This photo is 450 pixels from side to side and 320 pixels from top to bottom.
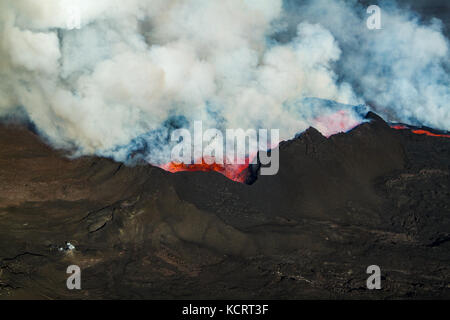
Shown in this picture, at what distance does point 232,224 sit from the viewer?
Answer: 1539 centimetres

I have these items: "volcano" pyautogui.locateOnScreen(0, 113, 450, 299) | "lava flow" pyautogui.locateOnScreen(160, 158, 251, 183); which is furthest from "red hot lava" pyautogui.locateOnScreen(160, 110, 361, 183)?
"volcano" pyautogui.locateOnScreen(0, 113, 450, 299)

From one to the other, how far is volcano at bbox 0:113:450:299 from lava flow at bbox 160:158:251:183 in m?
0.10

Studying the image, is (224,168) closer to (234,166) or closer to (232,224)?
(234,166)

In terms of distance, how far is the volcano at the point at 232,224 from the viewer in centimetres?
1265

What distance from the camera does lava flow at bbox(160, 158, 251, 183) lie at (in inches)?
755

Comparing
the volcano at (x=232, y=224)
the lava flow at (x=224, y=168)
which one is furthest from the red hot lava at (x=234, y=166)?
the volcano at (x=232, y=224)

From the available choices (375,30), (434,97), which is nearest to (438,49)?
(375,30)

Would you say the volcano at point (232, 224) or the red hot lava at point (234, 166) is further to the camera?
the red hot lava at point (234, 166)

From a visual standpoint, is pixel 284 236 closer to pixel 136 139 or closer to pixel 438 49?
pixel 136 139

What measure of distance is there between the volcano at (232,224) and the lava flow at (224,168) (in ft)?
0.31

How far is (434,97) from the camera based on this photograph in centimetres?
2811

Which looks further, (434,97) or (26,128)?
(434,97)

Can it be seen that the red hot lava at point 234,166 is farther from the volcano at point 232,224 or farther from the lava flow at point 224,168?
the volcano at point 232,224
